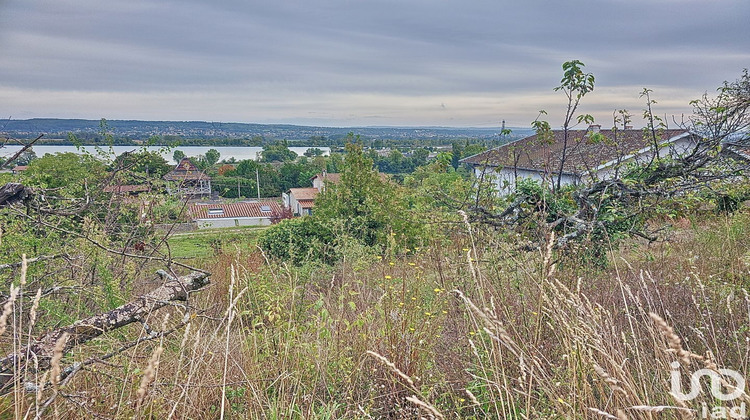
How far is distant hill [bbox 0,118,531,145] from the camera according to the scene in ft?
11.1

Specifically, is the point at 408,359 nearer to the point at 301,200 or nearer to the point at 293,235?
the point at 293,235

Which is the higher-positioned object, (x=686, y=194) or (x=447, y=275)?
(x=686, y=194)

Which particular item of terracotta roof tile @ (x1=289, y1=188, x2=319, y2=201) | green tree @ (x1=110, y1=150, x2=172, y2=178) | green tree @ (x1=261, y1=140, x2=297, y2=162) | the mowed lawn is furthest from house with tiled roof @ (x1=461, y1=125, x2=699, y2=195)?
green tree @ (x1=261, y1=140, x2=297, y2=162)

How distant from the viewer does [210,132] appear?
22469 millimetres

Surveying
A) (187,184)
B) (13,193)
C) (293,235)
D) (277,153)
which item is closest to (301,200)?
(293,235)

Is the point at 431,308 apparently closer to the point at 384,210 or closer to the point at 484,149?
the point at 484,149

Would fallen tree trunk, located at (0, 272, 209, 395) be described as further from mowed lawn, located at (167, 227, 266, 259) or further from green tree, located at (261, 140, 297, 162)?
green tree, located at (261, 140, 297, 162)

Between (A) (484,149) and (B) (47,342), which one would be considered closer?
(B) (47,342)

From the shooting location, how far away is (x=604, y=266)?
4.36 meters

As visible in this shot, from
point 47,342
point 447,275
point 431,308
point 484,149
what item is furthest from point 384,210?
point 47,342

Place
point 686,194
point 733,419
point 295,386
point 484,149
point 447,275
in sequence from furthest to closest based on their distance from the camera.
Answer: point 484,149, point 686,194, point 447,275, point 295,386, point 733,419

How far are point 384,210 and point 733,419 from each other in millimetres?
8774

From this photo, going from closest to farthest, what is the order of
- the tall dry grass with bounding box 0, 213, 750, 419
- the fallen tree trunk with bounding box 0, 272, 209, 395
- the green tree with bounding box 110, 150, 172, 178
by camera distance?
the tall dry grass with bounding box 0, 213, 750, 419 < the fallen tree trunk with bounding box 0, 272, 209, 395 < the green tree with bounding box 110, 150, 172, 178

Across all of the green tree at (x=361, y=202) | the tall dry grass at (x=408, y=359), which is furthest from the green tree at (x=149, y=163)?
the green tree at (x=361, y=202)
